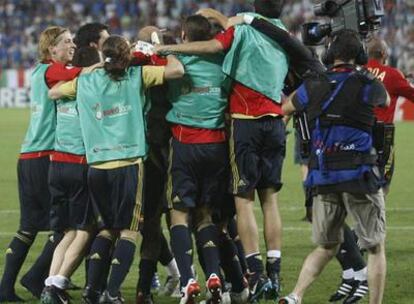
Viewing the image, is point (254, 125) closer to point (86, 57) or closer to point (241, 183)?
point (241, 183)

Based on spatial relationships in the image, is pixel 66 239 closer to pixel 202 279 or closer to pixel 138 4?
pixel 202 279

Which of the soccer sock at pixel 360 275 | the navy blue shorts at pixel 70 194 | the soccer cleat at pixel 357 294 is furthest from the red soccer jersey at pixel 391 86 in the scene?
the navy blue shorts at pixel 70 194

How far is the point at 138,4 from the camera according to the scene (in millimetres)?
46406

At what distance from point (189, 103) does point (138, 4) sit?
1495 inches

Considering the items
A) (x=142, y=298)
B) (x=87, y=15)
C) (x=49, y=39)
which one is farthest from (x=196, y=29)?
(x=87, y=15)

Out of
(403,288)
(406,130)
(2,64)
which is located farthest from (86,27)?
(2,64)

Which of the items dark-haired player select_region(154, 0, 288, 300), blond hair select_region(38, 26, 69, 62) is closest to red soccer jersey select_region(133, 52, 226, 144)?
dark-haired player select_region(154, 0, 288, 300)

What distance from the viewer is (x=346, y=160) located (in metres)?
8.16

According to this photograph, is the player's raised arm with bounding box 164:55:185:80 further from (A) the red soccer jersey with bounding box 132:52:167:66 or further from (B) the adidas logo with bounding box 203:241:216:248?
(B) the adidas logo with bounding box 203:241:216:248

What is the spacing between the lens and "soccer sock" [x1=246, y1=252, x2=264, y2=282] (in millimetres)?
9146

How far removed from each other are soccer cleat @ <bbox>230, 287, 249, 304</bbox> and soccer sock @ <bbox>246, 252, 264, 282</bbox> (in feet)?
0.39

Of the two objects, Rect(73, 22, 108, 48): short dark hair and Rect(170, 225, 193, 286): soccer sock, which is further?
Rect(73, 22, 108, 48): short dark hair

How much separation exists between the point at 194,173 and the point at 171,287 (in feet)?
4.62

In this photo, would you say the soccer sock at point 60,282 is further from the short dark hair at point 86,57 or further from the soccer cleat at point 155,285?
the short dark hair at point 86,57
